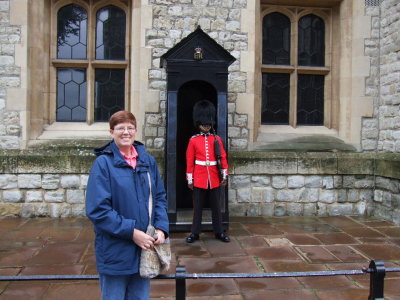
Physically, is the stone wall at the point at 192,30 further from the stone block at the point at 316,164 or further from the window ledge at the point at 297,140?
the stone block at the point at 316,164

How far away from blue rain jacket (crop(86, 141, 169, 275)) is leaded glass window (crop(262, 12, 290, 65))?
5.05 meters

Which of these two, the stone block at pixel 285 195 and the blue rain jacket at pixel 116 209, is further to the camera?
the stone block at pixel 285 195

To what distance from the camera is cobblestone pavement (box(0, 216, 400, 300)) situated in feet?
11.1

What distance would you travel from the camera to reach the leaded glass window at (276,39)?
686 centimetres

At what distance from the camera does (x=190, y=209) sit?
6059 millimetres

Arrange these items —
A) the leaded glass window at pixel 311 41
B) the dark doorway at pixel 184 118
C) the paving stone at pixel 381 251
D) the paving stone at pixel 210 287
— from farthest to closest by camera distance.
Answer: the leaded glass window at pixel 311 41, the dark doorway at pixel 184 118, the paving stone at pixel 381 251, the paving stone at pixel 210 287

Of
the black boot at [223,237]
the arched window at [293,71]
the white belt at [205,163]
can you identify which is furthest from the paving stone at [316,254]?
the arched window at [293,71]

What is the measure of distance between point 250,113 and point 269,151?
0.68 meters

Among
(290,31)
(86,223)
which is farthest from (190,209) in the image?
(290,31)

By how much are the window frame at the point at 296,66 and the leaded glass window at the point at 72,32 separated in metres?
2.90

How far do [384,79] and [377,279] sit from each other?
4.80m

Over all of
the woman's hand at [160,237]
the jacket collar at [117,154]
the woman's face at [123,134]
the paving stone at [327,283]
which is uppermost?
the woman's face at [123,134]

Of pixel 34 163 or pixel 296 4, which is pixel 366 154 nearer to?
pixel 296 4

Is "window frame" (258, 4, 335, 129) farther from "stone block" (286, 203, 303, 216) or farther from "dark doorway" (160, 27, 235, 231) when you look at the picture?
"dark doorway" (160, 27, 235, 231)
